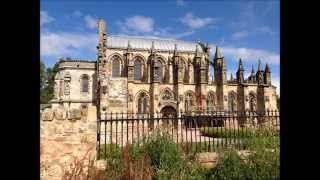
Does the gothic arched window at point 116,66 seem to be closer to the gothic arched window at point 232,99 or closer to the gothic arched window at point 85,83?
the gothic arched window at point 85,83

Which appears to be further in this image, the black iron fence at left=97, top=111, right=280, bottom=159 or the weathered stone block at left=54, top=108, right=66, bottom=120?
the black iron fence at left=97, top=111, right=280, bottom=159

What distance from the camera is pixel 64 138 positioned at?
851cm

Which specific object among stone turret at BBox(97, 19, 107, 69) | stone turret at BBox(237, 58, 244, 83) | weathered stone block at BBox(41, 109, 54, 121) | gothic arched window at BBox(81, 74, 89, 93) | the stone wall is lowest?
the stone wall

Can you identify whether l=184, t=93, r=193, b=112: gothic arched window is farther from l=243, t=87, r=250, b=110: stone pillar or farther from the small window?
the small window

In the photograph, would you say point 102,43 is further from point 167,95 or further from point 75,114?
point 75,114

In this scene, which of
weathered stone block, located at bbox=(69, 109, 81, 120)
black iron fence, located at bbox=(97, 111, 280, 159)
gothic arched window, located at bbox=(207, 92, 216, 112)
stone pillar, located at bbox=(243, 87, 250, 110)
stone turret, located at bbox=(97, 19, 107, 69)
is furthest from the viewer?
stone pillar, located at bbox=(243, 87, 250, 110)

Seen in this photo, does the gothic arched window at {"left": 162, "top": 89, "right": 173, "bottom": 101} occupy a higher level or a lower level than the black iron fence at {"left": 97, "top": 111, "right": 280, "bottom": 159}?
higher

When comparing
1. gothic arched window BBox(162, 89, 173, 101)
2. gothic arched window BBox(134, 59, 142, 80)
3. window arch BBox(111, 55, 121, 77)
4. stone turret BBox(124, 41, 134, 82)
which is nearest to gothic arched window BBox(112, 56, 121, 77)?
window arch BBox(111, 55, 121, 77)

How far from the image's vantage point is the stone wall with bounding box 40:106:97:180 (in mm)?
8156

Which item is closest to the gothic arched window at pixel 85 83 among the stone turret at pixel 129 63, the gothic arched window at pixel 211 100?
the stone turret at pixel 129 63
